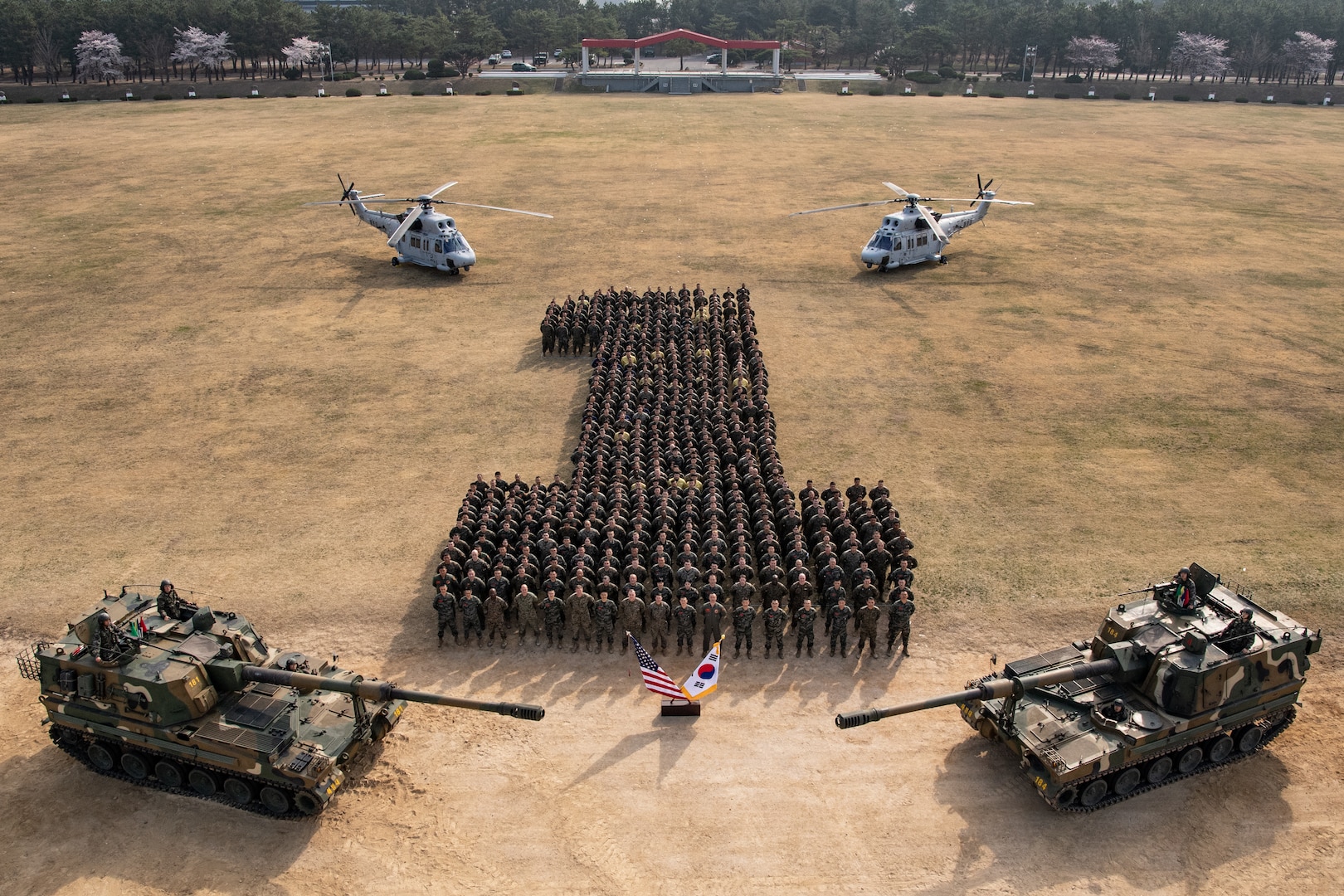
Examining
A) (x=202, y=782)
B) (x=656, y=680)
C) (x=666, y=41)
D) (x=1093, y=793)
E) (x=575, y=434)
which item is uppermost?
A: (x=666, y=41)

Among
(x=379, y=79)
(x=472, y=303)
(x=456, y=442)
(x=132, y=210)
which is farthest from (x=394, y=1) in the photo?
(x=456, y=442)

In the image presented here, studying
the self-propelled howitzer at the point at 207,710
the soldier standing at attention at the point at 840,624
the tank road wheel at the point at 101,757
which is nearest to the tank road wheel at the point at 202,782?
the self-propelled howitzer at the point at 207,710

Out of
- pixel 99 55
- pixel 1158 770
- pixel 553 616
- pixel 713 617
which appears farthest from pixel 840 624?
pixel 99 55

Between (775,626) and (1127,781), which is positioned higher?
(775,626)

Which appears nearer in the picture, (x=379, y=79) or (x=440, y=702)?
(x=440, y=702)

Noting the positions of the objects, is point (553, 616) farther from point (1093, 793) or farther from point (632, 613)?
point (1093, 793)

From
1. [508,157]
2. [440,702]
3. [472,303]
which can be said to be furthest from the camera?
[508,157]

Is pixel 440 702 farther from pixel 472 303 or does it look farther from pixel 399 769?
pixel 472 303
